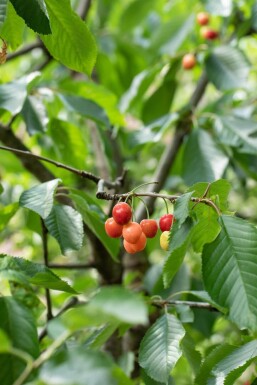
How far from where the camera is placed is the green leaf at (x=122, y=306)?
1.65 ft

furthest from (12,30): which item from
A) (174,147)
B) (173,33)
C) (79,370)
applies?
(173,33)

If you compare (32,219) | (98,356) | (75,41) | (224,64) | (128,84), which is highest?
(75,41)

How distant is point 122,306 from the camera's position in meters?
0.52

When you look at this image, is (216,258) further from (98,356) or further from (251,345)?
(98,356)

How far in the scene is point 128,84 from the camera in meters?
2.39

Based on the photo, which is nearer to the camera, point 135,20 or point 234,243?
point 234,243

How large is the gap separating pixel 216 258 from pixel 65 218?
322 millimetres

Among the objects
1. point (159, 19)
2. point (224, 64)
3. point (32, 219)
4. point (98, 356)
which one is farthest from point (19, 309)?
point (159, 19)

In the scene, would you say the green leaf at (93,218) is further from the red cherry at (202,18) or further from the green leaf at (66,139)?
the red cherry at (202,18)

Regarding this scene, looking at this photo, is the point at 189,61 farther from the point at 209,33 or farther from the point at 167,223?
the point at 167,223

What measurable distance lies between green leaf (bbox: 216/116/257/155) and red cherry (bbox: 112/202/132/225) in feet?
2.41

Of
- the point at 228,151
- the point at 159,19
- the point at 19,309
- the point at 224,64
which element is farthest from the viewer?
the point at 159,19

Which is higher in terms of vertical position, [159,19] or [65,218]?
[65,218]

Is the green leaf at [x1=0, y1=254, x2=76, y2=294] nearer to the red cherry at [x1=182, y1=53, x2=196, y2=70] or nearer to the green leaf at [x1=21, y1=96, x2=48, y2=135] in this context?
the green leaf at [x1=21, y1=96, x2=48, y2=135]
